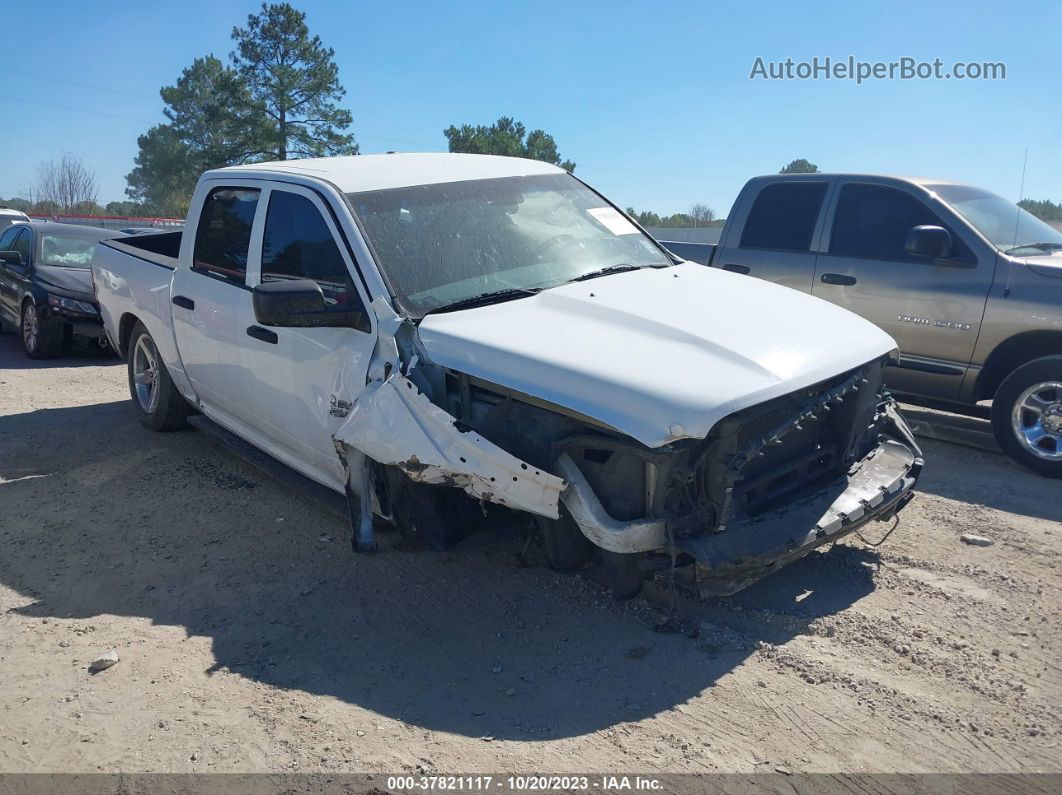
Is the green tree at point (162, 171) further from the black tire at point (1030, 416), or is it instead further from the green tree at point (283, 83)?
the black tire at point (1030, 416)

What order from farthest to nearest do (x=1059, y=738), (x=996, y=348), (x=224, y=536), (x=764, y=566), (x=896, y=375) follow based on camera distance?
(x=896, y=375) < (x=996, y=348) < (x=224, y=536) < (x=764, y=566) < (x=1059, y=738)

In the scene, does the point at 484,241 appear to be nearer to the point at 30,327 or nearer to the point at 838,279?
the point at 838,279

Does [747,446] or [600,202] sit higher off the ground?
[600,202]

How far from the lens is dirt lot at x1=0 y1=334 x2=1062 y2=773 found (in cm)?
317

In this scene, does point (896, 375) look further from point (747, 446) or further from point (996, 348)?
point (747, 446)

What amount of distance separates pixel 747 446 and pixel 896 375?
3903 millimetres

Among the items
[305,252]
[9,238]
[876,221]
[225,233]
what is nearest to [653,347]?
[305,252]

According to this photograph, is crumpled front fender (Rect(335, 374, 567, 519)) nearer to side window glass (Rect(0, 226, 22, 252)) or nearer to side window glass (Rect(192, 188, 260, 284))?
side window glass (Rect(192, 188, 260, 284))

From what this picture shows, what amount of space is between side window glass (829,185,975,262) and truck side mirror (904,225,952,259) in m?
0.21

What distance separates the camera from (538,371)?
367cm

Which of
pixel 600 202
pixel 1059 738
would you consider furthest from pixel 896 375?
pixel 1059 738

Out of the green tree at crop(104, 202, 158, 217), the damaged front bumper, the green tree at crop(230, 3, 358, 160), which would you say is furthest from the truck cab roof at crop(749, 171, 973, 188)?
the green tree at crop(104, 202, 158, 217)

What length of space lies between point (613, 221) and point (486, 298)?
58.1 inches

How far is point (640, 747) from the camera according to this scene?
314 cm
